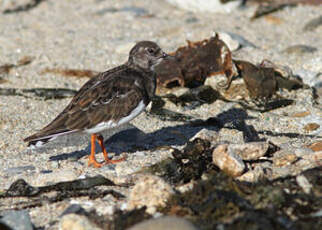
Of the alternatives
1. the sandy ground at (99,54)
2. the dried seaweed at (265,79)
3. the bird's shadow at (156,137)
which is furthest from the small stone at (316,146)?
the dried seaweed at (265,79)

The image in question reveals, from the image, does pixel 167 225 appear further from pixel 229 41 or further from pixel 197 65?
pixel 229 41

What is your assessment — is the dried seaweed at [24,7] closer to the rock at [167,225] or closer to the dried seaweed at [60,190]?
the dried seaweed at [60,190]

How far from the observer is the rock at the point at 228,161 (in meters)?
4.09

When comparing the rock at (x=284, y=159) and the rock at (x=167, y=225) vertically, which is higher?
the rock at (x=167, y=225)

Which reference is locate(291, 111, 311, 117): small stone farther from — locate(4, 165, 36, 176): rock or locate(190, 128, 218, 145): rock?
locate(4, 165, 36, 176): rock

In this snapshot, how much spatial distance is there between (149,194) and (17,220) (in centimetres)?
85

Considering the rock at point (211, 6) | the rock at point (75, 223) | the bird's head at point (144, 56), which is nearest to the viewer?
the rock at point (75, 223)

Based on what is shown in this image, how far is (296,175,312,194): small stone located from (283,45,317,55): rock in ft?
11.5

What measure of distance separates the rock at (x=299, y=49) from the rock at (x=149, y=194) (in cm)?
397

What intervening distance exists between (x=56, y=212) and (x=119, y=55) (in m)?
3.74

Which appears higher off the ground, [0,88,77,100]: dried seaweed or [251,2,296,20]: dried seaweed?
[251,2,296,20]: dried seaweed

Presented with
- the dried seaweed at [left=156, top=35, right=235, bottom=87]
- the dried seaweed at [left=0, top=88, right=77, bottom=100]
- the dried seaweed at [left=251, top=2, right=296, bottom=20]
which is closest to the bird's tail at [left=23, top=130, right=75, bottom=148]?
the dried seaweed at [left=0, top=88, right=77, bottom=100]

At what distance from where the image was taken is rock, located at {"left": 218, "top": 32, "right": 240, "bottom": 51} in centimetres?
717

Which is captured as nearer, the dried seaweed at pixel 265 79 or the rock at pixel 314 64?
the dried seaweed at pixel 265 79
